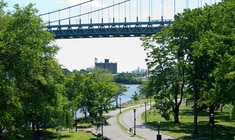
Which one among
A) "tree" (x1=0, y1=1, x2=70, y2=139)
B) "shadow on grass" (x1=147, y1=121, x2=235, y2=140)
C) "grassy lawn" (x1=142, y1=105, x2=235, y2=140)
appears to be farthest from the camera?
"grassy lawn" (x1=142, y1=105, x2=235, y2=140)

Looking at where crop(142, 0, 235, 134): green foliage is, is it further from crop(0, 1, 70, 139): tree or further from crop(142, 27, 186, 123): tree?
crop(0, 1, 70, 139): tree

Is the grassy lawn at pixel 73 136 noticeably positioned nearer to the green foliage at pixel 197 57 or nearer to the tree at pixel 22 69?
the green foliage at pixel 197 57

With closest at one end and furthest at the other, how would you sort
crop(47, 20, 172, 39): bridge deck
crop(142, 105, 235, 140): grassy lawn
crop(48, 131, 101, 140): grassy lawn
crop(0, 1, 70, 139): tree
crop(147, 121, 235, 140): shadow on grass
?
crop(0, 1, 70, 139): tree → crop(147, 121, 235, 140): shadow on grass → crop(142, 105, 235, 140): grassy lawn → crop(48, 131, 101, 140): grassy lawn → crop(47, 20, 172, 39): bridge deck

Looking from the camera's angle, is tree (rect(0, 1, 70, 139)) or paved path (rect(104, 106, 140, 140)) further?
paved path (rect(104, 106, 140, 140))

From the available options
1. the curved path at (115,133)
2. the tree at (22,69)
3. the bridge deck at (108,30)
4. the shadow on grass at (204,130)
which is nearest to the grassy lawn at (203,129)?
the shadow on grass at (204,130)

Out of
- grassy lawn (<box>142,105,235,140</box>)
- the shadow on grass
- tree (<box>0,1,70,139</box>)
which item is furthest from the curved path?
tree (<box>0,1,70,139</box>)

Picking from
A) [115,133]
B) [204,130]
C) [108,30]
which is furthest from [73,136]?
[108,30]

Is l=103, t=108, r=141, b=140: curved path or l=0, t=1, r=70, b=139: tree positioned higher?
l=0, t=1, r=70, b=139: tree

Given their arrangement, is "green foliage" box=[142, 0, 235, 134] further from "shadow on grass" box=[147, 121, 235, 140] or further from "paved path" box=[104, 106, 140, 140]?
"paved path" box=[104, 106, 140, 140]

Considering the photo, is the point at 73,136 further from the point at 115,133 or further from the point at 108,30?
the point at 108,30

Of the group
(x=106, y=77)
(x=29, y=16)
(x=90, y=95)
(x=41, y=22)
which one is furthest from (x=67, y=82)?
(x=106, y=77)

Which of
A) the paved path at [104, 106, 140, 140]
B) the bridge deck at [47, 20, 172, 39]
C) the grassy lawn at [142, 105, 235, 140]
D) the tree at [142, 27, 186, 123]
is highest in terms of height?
the bridge deck at [47, 20, 172, 39]

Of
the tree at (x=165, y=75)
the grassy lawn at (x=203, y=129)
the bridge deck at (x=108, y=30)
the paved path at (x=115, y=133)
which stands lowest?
the paved path at (x=115, y=133)

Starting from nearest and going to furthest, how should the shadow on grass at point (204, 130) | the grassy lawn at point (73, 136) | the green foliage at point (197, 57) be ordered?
1. the green foliage at point (197, 57)
2. the shadow on grass at point (204, 130)
3. the grassy lawn at point (73, 136)
